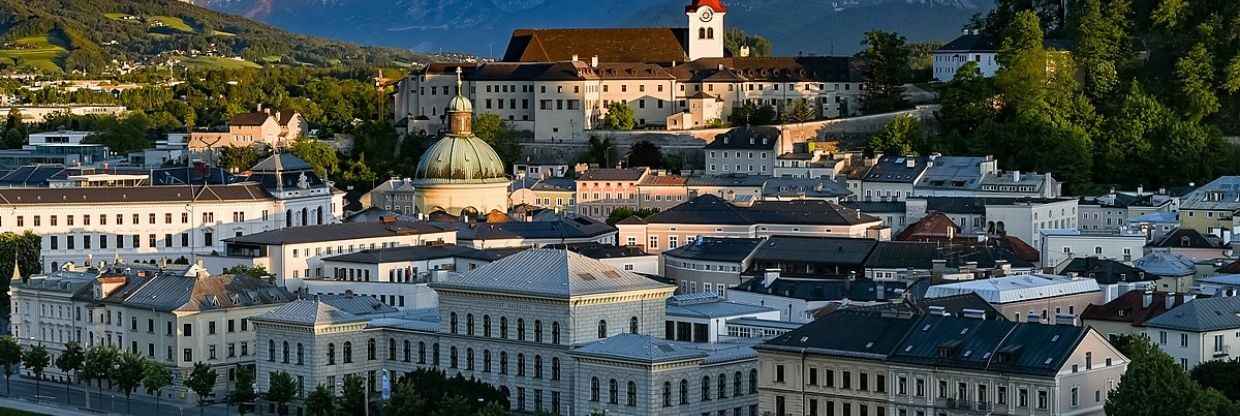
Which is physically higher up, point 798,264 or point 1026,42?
point 1026,42

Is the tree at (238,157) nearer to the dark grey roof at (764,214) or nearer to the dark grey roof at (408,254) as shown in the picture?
the dark grey roof at (764,214)

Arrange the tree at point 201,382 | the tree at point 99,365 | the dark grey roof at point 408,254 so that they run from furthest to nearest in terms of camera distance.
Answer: the dark grey roof at point 408,254 < the tree at point 99,365 < the tree at point 201,382

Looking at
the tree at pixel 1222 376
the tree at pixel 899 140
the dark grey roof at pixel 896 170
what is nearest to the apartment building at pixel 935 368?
the tree at pixel 1222 376

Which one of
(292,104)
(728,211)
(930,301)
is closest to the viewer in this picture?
(930,301)

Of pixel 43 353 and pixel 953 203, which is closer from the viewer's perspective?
pixel 43 353

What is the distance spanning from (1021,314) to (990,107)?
5630 centimetres

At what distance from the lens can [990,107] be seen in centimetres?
14075

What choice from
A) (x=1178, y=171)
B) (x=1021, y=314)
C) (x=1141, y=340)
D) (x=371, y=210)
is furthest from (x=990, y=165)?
(x=1141, y=340)

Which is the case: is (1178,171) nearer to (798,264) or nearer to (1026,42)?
(1026,42)

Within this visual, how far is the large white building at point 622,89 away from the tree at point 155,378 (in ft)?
202

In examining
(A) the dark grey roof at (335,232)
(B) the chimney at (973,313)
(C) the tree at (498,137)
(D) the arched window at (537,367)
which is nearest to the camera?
(B) the chimney at (973,313)

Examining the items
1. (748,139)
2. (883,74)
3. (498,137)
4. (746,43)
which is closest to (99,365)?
(748,139)

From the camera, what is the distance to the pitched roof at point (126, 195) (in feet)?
395

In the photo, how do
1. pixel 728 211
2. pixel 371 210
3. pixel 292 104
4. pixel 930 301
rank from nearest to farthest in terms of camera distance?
1. pixel 930 301
2. pixel 728 211
3. pixel 371 210
4. pixel 292 104
